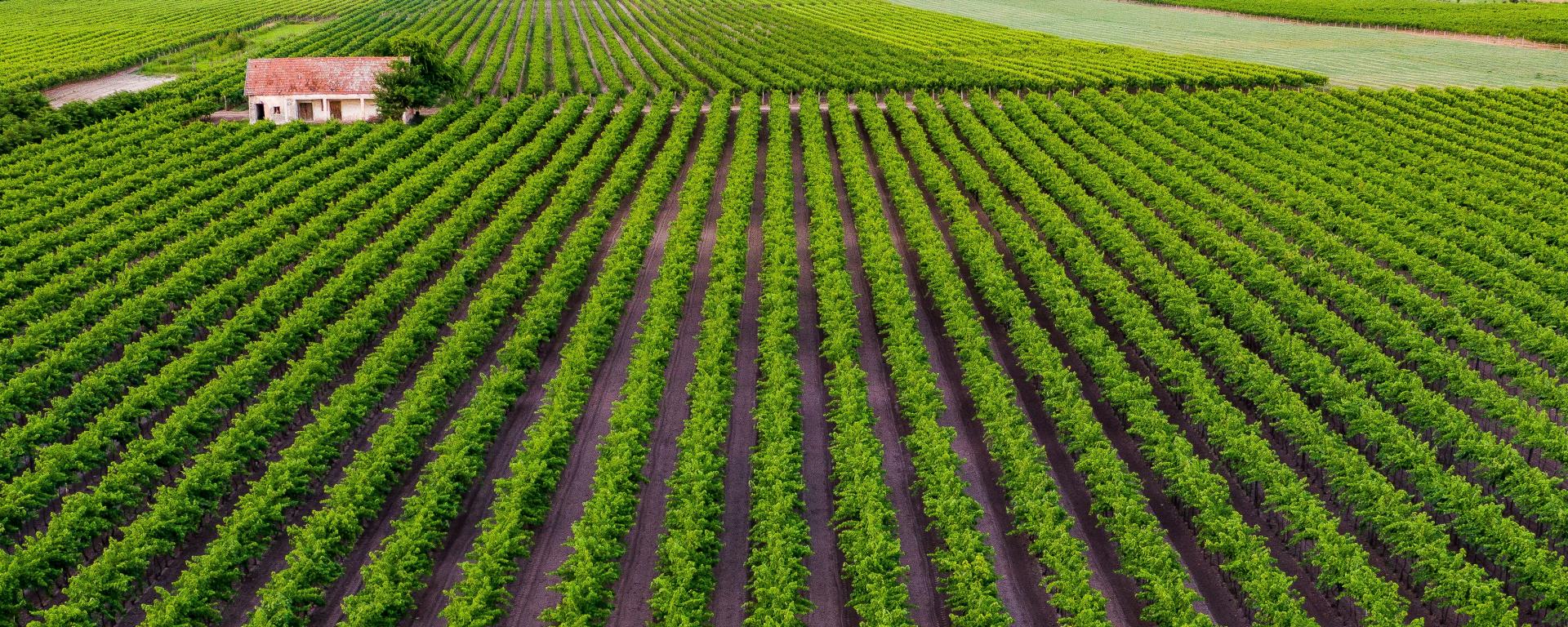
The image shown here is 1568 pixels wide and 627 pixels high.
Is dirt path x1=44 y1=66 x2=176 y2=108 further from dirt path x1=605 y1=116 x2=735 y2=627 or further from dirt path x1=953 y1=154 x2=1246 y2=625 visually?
dirt path x1=953 y1=154 x2=1246 y2=625

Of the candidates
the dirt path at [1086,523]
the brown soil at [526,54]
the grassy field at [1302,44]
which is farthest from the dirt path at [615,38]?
the dirt path at [1086,523]

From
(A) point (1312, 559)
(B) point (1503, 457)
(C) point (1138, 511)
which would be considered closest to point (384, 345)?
(C) point (1138, 511)

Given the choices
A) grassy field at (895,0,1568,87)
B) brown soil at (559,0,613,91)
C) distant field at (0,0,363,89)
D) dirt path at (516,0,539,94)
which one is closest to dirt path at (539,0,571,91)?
dirt path at (516,0,539,94)

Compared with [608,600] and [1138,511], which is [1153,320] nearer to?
[1138,511]

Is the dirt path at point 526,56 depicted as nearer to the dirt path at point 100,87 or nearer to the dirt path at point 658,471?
the dirt path at point 100,87

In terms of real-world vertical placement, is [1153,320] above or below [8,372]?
above

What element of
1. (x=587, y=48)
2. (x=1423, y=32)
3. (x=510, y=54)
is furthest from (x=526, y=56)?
(x=1423, y=32)
